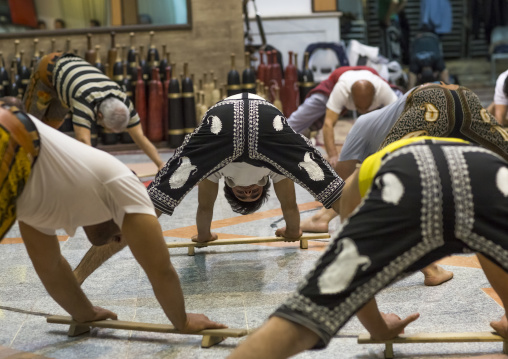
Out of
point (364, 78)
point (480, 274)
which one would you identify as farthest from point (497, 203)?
point (364, 78)

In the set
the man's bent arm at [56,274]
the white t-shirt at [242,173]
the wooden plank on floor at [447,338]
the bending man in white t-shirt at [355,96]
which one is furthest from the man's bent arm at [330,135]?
the wooden plank on floor at [447,338]

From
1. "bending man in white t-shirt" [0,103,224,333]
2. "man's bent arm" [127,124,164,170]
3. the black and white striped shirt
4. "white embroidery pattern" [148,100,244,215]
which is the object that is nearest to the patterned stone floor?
"bending man in white t-shirt" [0,103,224,333]

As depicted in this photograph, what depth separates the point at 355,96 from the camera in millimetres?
5336

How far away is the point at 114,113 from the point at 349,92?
5.30 ft

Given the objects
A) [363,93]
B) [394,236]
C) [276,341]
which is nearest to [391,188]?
[394,236]

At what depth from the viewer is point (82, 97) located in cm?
526

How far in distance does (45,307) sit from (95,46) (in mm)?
5439

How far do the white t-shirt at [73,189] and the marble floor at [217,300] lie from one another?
538 millimetres

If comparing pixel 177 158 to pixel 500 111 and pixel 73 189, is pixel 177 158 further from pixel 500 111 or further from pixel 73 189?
pixel 500 111

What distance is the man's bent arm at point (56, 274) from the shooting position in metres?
2.54

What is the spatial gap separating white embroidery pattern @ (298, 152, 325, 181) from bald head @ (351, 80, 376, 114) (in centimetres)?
200

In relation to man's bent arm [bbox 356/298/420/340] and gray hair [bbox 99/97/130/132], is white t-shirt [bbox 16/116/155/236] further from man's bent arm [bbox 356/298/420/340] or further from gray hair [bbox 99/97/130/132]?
gray hair [bbox 99/97/130/132]

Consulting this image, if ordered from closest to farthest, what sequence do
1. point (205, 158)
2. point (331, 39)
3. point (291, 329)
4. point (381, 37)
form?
point (291, 329) < point (205, 158) < point (331, 39) < point (381, 37)

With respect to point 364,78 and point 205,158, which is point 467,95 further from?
point 364,78
